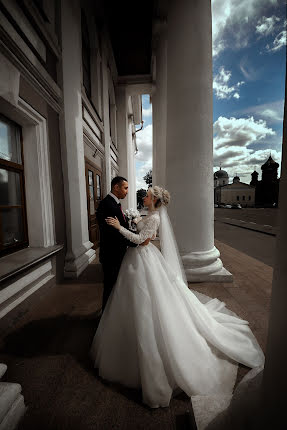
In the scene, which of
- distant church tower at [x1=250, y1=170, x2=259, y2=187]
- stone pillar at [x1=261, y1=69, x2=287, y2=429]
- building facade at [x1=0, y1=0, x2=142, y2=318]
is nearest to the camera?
stone pillar at [x1=261, y1=69, x2=287, y2=429]

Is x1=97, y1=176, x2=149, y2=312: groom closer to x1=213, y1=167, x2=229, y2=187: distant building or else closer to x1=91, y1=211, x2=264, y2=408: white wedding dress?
x1=91, y1=211, x2=264, y2=408: white wedding dress

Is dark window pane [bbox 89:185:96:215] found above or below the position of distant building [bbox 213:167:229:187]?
below

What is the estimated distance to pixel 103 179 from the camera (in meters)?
7.38

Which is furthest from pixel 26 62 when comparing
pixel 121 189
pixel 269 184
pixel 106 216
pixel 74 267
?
pixel 269 184

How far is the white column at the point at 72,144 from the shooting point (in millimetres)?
3834

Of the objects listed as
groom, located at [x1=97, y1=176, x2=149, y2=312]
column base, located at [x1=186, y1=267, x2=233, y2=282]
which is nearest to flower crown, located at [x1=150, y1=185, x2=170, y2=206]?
groom, located at [x1=97, y1=176, x2=149, y2=312]

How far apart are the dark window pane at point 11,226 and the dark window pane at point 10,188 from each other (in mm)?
133

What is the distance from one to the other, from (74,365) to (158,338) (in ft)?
3.04

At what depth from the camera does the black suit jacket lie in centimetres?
211

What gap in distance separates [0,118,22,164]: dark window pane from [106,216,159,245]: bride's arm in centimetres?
226

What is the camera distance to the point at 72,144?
13.3 ft

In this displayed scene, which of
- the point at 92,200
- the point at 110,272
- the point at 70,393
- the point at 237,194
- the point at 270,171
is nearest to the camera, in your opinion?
the point at 70,393

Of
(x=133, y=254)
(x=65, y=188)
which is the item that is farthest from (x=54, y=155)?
(x=133, y=254)

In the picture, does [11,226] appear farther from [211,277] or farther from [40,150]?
[211,277]
